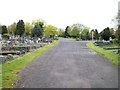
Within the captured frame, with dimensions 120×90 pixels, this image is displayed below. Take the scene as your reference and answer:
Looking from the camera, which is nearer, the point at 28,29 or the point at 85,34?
the point at 85,34

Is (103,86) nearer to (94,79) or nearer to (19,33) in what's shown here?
(94,79)

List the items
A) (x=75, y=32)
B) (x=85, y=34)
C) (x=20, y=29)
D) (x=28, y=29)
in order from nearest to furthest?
(x=20, y=29) < (x=85, y=34) < (x=75, y=32) < (x=28, y=29)

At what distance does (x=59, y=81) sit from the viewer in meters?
11.9

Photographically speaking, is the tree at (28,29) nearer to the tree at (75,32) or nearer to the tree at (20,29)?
the tree at (20,29)

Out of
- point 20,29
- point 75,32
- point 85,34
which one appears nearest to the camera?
point 20,29

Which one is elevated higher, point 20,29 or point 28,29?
point 28,29

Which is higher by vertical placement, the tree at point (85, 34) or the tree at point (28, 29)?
the tree at point (28, 29)

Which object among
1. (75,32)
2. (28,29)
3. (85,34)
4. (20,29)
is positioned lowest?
(85,34)

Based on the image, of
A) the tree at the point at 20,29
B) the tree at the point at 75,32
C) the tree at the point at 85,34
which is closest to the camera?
the tree at the point at 20,29

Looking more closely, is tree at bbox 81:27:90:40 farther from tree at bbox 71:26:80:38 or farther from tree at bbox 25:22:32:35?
tree at bbox 25:22:32:35

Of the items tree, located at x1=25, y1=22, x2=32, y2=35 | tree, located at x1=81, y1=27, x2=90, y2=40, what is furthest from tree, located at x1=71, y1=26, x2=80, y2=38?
tree, located at x1=25, y1=22, x2=32, y2=35

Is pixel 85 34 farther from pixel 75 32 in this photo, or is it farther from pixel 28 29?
pixel 28 29

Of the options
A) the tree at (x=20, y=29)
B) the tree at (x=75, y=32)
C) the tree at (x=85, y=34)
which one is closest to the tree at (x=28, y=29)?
the tree at (x=20, y=29)

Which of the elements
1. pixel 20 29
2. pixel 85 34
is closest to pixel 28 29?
pixel 20 29
